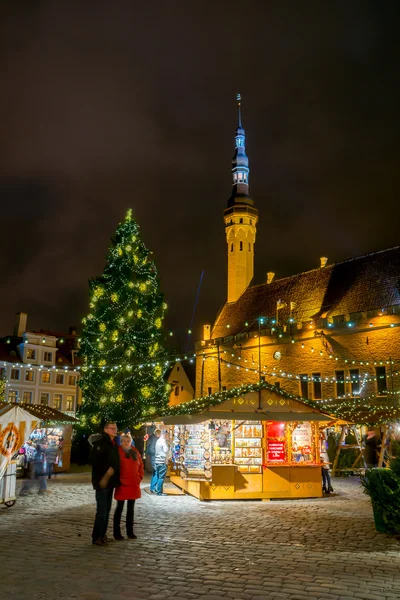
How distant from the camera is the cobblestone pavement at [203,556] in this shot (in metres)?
6.22

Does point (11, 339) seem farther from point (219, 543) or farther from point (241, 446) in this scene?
point (219, 543)

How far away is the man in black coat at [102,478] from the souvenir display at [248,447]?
7580mm

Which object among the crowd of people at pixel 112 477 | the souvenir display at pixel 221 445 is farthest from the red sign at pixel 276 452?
the crowd of people at pixel 112 477

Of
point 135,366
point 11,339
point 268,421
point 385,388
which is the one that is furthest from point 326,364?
point 11,339

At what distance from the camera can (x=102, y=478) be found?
8.80 metres

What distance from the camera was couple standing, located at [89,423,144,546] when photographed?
880 centimetres

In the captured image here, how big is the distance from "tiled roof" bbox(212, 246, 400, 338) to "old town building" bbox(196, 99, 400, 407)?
8 cm

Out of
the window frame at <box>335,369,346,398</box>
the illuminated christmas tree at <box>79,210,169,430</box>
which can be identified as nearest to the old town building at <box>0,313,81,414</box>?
the illuminated christmas tree at <box>79,210,169,430</box>

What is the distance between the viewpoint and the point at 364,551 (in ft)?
28.3

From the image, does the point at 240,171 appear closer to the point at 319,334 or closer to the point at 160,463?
the point at 319,334

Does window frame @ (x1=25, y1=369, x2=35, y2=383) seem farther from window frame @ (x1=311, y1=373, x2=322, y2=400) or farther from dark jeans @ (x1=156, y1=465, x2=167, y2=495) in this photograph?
dark jeans @ (x1=156, y1=465, x2=167, y2=495)

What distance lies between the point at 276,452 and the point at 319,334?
69.6ft

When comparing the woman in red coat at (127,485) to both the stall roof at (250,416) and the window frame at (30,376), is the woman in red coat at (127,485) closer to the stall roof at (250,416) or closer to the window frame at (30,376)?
the stall roof at (250,416)

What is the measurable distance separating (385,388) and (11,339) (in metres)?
31.0
